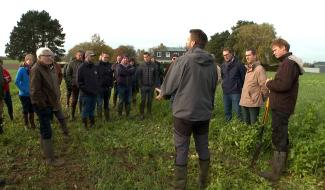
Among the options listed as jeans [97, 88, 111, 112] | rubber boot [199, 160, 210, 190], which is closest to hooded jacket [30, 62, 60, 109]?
rubber boot [199, 160, 210, 190]

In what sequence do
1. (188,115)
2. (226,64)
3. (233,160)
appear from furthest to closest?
1. (226,64)
2. (233,160)
3. (188,115)

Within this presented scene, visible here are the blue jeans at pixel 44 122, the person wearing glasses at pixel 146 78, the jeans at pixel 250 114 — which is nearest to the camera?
the blue jeans at pixel 44 122

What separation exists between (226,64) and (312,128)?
9.40 ft

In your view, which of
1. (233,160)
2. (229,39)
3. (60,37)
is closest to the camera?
(233,160)

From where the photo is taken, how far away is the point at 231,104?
9.85 meters

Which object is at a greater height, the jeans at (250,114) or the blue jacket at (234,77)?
the blue jacket at (234,77)

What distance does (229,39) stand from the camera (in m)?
83.5

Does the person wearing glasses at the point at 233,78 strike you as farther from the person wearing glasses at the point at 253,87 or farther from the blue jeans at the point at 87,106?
the blue jeans at the point at 87,106

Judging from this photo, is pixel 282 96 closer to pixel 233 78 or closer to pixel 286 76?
pixel 286 76

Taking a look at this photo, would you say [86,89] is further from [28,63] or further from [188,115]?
[188,115]

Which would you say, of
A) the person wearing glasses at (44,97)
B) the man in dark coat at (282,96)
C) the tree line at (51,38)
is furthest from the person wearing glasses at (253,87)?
the tree line at (51,38)

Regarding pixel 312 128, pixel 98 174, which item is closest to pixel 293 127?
pixel 312 128

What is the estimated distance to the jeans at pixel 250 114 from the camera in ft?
27.4

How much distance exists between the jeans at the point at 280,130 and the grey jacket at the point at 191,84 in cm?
148
